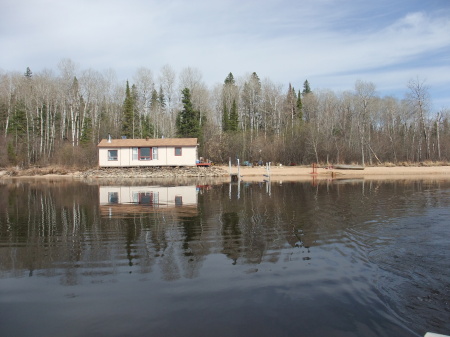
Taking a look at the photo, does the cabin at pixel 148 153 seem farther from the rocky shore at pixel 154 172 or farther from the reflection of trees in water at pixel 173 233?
the reflection of trees in water at pixel 173 233

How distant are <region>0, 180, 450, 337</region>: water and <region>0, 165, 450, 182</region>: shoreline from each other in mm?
26692

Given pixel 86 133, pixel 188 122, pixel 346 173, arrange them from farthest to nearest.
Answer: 1. pixel 86 133
2. pixel 188 122
3. pixel 346 173

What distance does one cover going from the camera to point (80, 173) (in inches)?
1785

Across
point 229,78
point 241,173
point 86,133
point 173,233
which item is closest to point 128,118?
point 86,133

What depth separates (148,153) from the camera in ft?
148

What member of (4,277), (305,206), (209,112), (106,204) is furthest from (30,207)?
(209,112)

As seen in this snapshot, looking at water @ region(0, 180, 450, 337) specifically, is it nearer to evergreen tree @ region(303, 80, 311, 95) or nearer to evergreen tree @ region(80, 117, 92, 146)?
evergreen tree @ region(80, 117, 92, 146)

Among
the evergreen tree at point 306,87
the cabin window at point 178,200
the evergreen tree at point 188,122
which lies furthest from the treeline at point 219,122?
the cabin window at point 178,200

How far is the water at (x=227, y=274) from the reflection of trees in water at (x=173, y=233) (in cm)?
5

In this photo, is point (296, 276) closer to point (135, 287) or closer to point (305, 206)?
point (135, 287)

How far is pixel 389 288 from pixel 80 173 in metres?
43.8

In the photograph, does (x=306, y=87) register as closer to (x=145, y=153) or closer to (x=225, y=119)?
(x=225, y=119)

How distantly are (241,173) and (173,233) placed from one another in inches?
1222

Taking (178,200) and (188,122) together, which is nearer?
(178,200)
